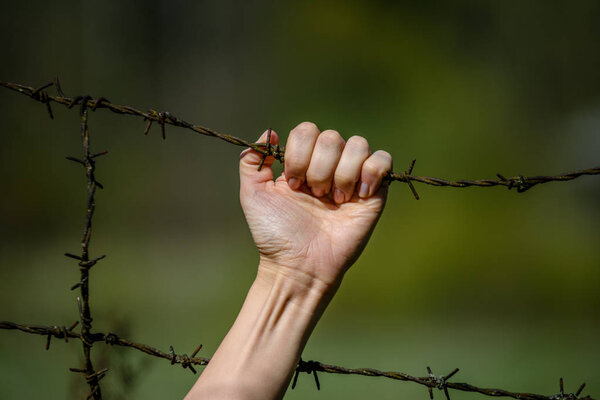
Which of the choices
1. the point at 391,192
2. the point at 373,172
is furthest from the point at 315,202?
the point at 391,192

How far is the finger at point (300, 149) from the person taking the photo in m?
0.93

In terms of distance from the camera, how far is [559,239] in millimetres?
3564

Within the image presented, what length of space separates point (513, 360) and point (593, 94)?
242 centimetres

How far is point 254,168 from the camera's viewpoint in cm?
106

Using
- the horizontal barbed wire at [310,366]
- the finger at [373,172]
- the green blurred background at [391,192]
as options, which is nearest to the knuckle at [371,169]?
the finger at [373,172]

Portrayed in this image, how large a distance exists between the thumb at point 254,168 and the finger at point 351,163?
20 centimetres

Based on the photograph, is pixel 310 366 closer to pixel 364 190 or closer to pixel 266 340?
pixel 266 340

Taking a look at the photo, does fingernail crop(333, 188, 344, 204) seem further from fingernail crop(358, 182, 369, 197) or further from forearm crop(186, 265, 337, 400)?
forearm crop(186, 265, 337, 400)

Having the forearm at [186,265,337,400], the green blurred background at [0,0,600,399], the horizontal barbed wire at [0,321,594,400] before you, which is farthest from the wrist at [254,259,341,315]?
the green blurred background at [0,0,600,399]

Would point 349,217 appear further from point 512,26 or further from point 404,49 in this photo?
point 512,26

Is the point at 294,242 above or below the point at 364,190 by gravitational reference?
below

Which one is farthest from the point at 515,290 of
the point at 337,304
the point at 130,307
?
the point at 130,307

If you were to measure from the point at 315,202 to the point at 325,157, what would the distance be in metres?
0.15

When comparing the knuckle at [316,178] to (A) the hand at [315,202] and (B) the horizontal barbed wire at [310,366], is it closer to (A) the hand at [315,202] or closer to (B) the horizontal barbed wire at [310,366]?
(A) the hand at [315,202]
